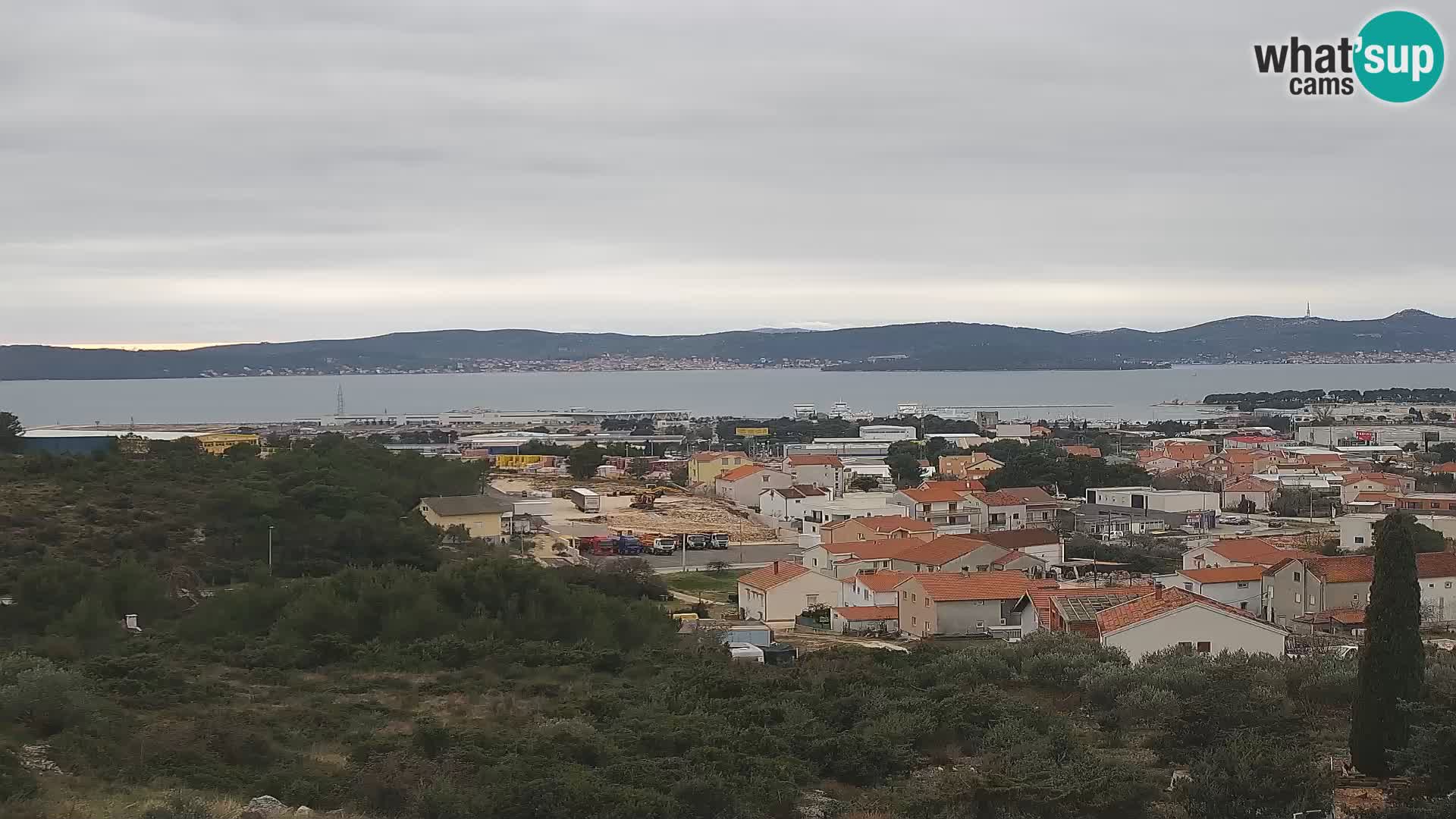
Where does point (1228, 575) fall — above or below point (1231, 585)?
above

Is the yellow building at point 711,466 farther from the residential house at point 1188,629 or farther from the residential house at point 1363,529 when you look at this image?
the residential house at point 1188,629

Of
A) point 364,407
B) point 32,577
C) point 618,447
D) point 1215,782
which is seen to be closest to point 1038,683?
point 1215,782

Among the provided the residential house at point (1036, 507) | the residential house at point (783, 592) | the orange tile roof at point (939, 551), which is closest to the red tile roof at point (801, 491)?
the residential house at point (1036, 507)

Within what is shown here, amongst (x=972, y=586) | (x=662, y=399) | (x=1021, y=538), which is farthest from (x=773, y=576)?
(x=662, y=399)

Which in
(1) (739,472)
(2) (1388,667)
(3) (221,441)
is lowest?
(1) (739,472)

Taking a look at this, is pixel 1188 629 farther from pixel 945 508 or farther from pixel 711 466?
pixel 711 466

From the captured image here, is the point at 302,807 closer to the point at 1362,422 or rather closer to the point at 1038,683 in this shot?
the point at 1038,683
